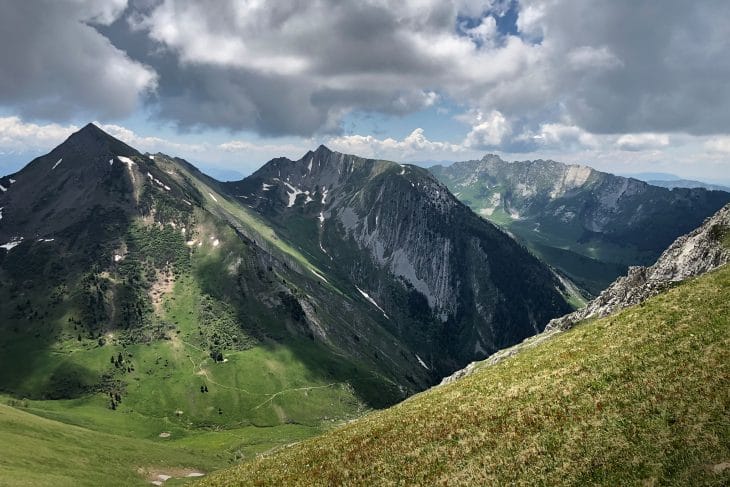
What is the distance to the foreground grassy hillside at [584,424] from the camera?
22092 mm

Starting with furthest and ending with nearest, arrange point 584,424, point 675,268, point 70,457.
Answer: point 70,457 → point 675,268 → point 584,424

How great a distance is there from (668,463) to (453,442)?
12.4 m

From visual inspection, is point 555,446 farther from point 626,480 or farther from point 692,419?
point 692,419

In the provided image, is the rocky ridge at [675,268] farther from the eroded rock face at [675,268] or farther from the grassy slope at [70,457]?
the grassy slope at [70,457]

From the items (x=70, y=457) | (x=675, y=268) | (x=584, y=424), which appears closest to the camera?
(x=584, y=424)

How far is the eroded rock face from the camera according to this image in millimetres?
69625

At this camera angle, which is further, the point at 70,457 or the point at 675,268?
the point at 70,457

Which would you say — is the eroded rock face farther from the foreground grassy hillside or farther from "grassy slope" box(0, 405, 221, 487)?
"grassy slope" box(0, 405, 221, 487)

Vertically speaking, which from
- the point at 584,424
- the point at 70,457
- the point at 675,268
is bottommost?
the point at 70,457

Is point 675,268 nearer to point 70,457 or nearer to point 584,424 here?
point 584,424

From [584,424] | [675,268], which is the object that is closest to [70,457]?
[584,424]

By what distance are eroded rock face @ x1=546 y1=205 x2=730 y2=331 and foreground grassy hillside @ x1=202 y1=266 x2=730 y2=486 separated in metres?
30.9

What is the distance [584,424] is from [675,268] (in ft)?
238

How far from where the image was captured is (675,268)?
8425 centimetres
